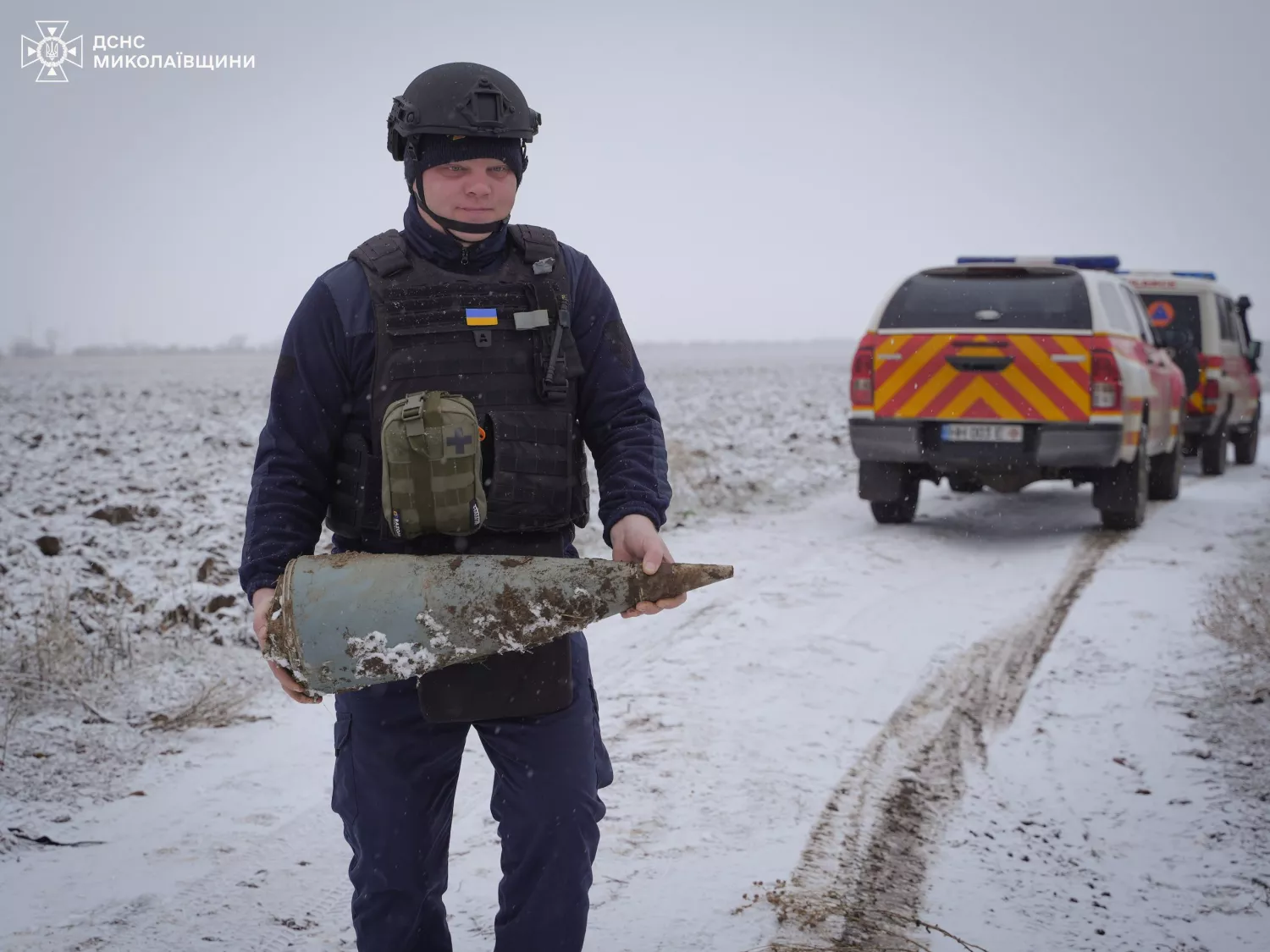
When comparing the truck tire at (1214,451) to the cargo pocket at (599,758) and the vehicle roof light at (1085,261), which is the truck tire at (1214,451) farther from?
the cargo pocket at (599,758)

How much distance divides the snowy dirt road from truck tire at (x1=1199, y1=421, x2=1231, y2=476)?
7583 millimetres

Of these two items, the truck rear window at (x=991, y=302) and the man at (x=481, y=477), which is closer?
the man at (x=481, y=477)

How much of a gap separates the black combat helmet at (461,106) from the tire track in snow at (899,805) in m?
2.12

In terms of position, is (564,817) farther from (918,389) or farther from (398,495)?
(918,389)

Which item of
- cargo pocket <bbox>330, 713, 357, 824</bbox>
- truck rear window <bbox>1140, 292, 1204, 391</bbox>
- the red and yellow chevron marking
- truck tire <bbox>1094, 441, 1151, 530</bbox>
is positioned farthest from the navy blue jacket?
truck rear window <bbox>1140, 292, 1204, 391</bbox>

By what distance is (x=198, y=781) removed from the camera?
3973mm

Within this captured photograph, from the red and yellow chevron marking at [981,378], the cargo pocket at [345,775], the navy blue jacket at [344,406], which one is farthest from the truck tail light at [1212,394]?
the cargo pocket at [345,775]

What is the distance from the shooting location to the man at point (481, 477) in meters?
2.14

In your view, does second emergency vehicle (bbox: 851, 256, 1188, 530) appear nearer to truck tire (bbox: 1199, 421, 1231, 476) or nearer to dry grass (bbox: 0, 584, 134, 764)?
truck tire (bbox: 1199, 421, 1231, 476)

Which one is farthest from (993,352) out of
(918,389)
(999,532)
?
(999,532)

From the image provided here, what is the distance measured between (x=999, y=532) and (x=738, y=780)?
18.1 ft

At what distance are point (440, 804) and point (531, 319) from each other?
1031 millimetres

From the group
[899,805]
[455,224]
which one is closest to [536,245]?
[455,224]

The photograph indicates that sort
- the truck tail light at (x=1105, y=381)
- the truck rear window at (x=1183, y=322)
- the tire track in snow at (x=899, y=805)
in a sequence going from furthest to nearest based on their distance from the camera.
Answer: the truck rear window at (x=1183, y=322)
the truck tail light at (x=1105, y=381)
the tire track in snow at (x=899, y=805)
